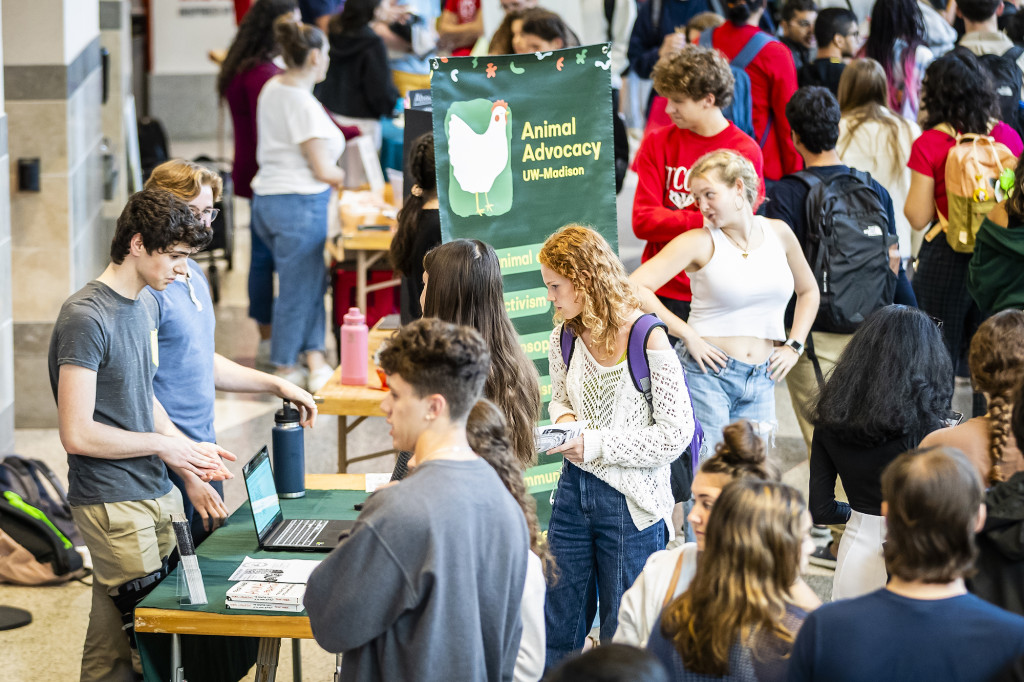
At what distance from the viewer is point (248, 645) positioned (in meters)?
3.52

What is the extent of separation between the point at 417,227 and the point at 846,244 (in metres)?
1.59

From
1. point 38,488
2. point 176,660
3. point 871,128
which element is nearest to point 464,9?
point 871,128

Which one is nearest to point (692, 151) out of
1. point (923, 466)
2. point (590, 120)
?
point (590, 120)

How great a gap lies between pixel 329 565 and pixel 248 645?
1.64m

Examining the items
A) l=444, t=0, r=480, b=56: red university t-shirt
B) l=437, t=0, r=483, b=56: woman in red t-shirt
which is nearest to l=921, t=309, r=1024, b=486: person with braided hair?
l=437, t=0, r=483, b=56: woman in red t-shirt

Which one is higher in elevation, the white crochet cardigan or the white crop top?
the white crop top

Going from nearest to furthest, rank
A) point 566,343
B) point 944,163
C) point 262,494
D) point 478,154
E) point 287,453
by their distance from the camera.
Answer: point 262,494 → point 566,343 → point 287,453 → point 478,154 → point 944,163

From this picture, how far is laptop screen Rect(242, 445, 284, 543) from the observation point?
2923 mm

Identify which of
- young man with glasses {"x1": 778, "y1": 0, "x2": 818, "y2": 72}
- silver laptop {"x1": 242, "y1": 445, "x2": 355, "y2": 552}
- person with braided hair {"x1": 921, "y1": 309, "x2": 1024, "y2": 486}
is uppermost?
young man with glasses {"x1": 778, "y1": 0, "x2": 818, "y2": 72}

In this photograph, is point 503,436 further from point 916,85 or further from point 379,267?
point 916,85

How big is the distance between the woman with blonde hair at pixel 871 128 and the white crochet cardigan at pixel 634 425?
2570 millimetres

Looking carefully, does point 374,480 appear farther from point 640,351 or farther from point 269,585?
point 640,351

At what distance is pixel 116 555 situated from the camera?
3.03 meters

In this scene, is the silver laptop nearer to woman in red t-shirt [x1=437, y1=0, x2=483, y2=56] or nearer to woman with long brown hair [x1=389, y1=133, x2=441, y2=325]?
woman with long brown hair [x1=389, y1=133, x2=441, y2=325]
